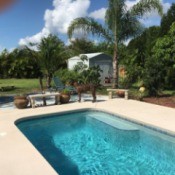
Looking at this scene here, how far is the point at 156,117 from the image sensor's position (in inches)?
340

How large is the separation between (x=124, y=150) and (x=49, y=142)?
230 cm

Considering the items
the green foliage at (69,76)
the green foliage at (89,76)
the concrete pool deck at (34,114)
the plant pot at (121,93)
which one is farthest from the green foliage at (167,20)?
the concrete pool deck at (34,114)

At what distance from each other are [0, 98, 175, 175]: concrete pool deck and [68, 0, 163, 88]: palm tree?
529 cm

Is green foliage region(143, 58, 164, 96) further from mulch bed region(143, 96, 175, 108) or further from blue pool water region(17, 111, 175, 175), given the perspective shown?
blue pool water region(17, 111, 175, 175)

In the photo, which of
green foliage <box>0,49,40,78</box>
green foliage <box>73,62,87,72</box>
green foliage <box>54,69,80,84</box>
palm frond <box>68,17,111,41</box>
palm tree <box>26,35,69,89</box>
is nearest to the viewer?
palm frond <box>68,17,111,41</box>

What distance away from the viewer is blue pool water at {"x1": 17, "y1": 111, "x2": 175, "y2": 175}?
5.45 metres

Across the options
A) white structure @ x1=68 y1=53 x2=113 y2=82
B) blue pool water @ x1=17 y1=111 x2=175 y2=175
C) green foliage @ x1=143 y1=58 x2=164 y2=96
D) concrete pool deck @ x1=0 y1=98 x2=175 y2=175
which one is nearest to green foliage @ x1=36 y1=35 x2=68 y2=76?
white structure @ x1=68 y1=53 x2=113 y2=82

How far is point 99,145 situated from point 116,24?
10.5 meters

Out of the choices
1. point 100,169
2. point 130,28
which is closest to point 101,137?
point 100,169

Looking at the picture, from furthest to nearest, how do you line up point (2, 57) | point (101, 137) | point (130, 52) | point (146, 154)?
1. point (2, 57)
2. point (130, 52)
3. point (101, 137)
4. point (146, 154)

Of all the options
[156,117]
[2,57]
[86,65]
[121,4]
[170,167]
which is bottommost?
[170,167]

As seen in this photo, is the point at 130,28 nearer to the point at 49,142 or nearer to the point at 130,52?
the point at 130,52

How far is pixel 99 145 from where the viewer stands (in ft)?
22.8

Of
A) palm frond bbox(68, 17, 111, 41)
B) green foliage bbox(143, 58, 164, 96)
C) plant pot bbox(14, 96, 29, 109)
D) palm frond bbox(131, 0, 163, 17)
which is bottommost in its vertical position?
plant pot bbox(14, 96, 29, 109)
